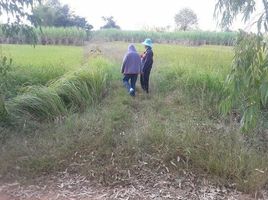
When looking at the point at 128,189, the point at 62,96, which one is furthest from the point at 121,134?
the point at 62,96

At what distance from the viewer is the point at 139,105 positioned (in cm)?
729

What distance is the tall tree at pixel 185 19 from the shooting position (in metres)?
50.2

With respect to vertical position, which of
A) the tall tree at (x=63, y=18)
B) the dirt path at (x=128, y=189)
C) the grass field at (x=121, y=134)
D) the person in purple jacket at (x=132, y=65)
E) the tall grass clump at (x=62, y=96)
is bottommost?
the dirt path at (x=128, y=189)

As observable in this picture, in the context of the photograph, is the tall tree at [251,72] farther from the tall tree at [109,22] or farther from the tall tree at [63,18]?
the tall tree at [109,22]

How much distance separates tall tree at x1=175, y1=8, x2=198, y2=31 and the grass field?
44435 millimetres

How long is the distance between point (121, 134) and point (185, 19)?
4711 centimetres

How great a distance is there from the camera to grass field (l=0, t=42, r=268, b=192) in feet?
15.8

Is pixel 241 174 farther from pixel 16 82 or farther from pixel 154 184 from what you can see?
pixel 16 82

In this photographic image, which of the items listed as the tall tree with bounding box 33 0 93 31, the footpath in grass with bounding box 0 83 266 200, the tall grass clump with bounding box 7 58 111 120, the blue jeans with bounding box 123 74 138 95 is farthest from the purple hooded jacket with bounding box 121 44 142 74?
the tall tree with bounding box 33 0 93 31

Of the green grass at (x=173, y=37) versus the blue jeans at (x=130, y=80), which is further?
the green grass at (x=173, y=37)

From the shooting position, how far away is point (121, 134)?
18.4ft

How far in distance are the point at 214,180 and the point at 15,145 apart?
117 inches

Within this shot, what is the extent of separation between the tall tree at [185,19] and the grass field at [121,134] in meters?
44.4

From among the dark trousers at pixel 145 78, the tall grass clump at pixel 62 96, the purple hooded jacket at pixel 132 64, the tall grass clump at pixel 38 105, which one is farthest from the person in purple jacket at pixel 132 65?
the tall grass clump at pixel 38 105
